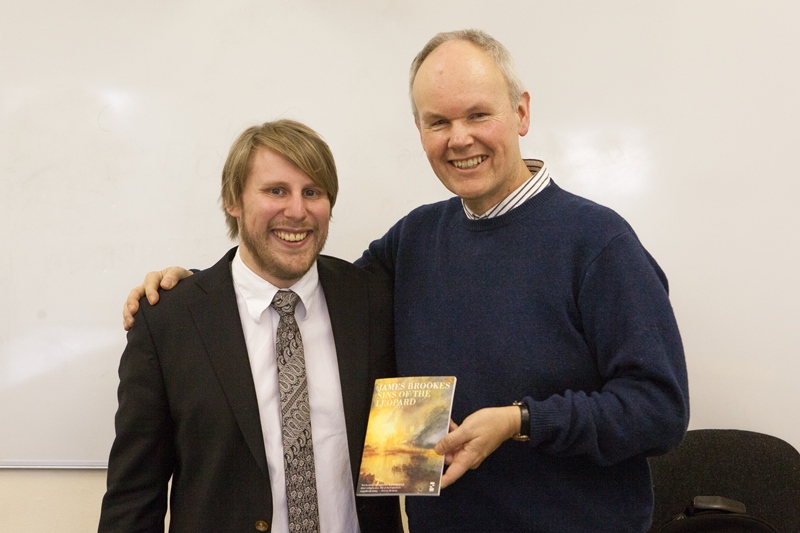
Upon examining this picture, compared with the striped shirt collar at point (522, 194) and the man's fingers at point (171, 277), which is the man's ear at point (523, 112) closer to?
the striped shirt collar at point (522, 194)

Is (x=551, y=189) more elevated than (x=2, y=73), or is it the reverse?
(x=2, y=73)

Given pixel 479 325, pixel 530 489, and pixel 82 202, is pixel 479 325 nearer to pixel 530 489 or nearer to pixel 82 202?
pixel 530 489

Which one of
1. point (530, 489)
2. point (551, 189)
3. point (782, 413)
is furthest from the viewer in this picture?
point (782, 413)

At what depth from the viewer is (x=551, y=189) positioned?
199 centimetres

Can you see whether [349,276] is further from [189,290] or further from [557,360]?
[557,360]

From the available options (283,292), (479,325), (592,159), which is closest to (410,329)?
(479,325)

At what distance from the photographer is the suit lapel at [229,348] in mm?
1934

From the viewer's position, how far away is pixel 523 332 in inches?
72.3

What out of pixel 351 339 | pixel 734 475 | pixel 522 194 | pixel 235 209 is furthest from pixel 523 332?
pixel 734 475

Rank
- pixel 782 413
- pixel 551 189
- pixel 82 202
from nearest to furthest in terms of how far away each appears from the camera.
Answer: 1. pixel 551 189
2. pixel 782 413
3. pixel 82 202

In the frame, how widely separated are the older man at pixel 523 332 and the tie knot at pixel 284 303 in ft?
1.10

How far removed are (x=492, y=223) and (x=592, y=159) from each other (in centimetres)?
114

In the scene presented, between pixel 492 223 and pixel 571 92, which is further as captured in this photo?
pixel 571 92

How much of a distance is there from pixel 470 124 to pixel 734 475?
177cm
